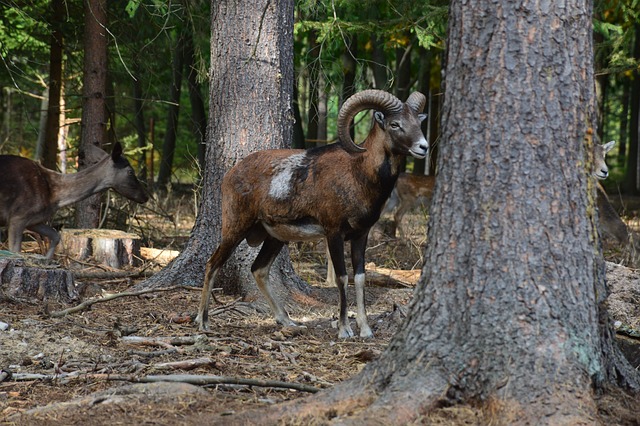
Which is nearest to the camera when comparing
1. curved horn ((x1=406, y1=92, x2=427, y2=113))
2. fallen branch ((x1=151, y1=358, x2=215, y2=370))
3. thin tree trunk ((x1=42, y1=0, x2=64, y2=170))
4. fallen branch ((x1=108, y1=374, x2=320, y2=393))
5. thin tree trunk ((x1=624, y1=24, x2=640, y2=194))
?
fallen branch ((x1=108, y1=374, x2=320, y2=393))

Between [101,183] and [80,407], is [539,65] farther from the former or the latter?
[101,183]

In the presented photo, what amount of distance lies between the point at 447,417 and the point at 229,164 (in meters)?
5.56

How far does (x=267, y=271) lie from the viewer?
900 centimetres

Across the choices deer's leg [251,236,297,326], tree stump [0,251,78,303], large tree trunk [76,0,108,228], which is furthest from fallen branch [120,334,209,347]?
large tree trunk [76,0,108,228]

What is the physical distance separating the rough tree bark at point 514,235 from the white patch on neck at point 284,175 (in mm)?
3807

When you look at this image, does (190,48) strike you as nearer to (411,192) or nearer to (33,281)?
(411,192)

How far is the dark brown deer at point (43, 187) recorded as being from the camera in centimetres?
1235

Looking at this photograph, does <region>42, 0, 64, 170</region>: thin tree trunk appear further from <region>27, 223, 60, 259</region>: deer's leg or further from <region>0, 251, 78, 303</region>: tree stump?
<region>0, 251, 78, 303</region>: tree stump

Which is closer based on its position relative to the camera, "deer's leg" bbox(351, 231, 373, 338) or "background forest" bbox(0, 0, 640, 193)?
"deer's leg" bbox(351, 231, 373, 338)

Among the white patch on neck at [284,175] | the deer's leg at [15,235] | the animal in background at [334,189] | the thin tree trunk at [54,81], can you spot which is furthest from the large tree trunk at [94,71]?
the white patch on neck at [284,175]

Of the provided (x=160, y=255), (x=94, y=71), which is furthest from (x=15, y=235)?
(x=94, y=71)

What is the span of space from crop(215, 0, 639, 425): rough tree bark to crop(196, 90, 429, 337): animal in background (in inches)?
135

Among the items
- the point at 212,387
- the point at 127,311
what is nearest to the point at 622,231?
the point at 127,311

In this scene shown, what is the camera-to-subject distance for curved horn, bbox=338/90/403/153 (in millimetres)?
8477
